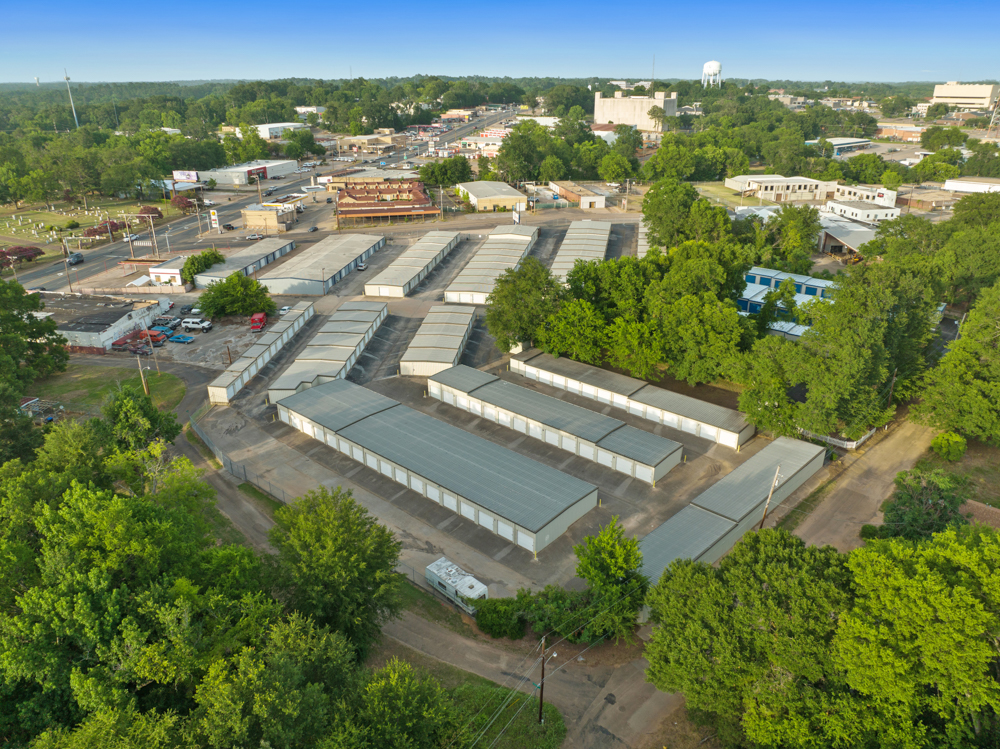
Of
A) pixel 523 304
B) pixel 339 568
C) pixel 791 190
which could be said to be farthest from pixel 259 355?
pixel 791 190

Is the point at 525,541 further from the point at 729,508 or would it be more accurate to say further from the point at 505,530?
the point at 729,508

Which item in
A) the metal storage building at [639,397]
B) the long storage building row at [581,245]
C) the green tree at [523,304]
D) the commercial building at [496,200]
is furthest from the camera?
the commercial building at [496,200]

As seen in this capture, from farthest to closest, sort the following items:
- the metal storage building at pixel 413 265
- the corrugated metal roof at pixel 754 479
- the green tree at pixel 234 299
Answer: the metal storage building at pixel 413 265, the green tree at pixel 234 299, the corrugated metal roof at pixel 754 479

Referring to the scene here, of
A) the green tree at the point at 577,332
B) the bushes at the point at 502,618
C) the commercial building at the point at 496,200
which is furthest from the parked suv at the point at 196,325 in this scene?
the commercial building at the point at 496,200

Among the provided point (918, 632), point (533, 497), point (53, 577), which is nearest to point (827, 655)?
point (918, 632)

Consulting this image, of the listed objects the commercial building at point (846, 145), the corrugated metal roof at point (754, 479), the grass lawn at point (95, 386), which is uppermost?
the commercial building at point (846, 145)

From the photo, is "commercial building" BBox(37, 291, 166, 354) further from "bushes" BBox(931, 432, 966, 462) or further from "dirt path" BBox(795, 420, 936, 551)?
"bushes" BBox(931, 432, 966, 462)

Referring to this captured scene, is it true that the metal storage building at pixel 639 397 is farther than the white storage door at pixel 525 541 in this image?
Yes

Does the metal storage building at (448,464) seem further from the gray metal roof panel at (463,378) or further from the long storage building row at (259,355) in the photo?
the long storage building row at (259,355)
